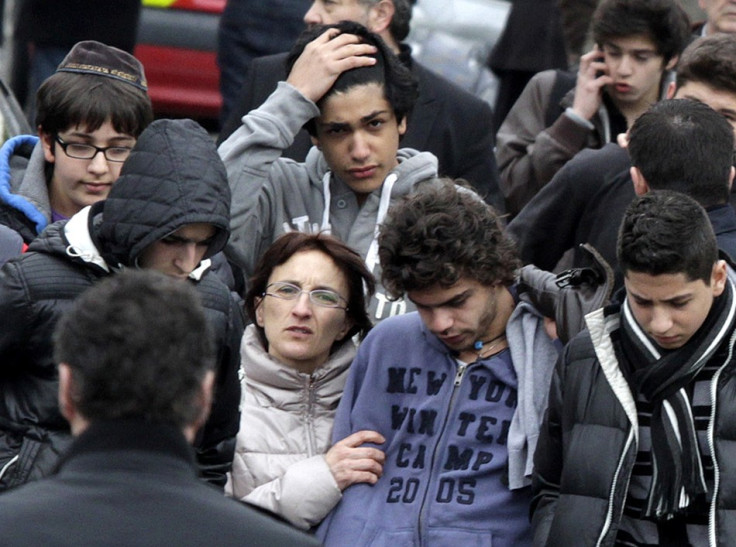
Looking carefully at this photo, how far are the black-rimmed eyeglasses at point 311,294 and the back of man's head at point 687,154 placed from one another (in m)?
0.98

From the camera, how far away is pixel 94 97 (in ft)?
17.4

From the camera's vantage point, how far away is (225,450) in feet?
15.1

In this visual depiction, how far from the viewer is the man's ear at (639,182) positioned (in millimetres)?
4711

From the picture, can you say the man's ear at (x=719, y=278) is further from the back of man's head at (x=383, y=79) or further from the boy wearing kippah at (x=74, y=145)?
the boy wearing kippah at (x=74, y=145)

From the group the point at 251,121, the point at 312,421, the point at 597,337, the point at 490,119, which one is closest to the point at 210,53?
the point at 490,119

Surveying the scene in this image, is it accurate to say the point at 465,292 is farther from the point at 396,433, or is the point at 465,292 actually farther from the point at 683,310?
the point at 683,310

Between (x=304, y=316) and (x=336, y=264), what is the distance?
7.7 inches

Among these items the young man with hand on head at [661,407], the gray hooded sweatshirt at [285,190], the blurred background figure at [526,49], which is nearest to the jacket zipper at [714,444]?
the young man with hand on head at [661,407]

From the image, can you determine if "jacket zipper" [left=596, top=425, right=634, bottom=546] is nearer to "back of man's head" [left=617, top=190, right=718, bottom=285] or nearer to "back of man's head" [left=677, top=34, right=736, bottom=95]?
"back of man's head" [left=617, top=190, right=718, bottom=285]

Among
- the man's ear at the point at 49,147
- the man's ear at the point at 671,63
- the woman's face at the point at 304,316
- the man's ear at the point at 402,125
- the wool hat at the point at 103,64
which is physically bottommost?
the woman's face at the point at 304,316

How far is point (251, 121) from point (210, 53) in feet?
17.2

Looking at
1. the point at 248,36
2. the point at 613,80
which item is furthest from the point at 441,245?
the point at 248,36

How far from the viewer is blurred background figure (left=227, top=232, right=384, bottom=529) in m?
4.89

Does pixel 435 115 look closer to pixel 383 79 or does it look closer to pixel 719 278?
pixel 383 79
